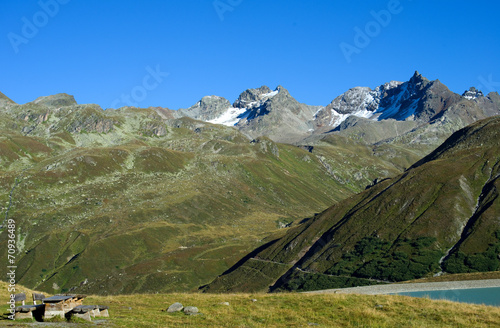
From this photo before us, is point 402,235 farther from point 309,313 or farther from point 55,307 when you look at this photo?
point 55,307

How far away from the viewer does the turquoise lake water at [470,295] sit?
6080cm

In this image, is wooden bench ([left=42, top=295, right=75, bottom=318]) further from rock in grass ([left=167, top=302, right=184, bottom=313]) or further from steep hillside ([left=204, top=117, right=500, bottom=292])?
steep hillside ([left=204, top=117, right=500, bottom=292])

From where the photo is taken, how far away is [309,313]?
36500 millimetres

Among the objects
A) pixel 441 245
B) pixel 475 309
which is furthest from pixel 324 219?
pixel 475 309

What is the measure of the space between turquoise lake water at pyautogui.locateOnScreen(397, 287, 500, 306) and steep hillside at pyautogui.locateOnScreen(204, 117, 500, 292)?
2856 centimetres

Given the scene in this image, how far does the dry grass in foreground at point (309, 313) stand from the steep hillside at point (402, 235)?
6544 cm

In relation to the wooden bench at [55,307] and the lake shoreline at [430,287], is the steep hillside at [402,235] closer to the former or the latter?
the lake shoreline at [430,287]

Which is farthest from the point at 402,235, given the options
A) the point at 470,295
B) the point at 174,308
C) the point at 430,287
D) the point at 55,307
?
the point at 55,307

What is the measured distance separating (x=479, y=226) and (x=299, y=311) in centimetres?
8800

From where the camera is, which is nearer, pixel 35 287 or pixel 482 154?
pixel 482 154

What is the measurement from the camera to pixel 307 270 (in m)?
123

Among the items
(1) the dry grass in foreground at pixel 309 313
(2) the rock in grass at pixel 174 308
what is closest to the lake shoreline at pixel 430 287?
(1) the dry grass in foreground at pixel 309 313

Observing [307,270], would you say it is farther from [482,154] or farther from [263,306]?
[263,306]

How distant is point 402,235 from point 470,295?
50664mm
